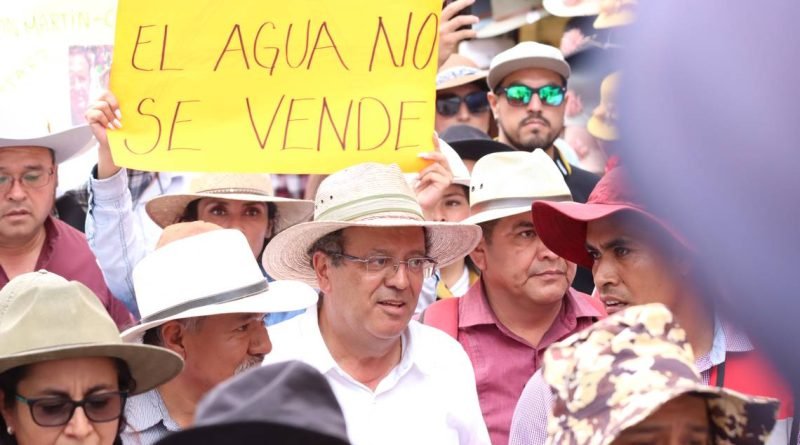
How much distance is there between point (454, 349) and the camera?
4.26 m

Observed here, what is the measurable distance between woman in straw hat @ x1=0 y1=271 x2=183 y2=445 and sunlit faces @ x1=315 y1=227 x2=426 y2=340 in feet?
3.13

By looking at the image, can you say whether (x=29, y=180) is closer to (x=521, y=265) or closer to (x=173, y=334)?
(x=173, y=334)

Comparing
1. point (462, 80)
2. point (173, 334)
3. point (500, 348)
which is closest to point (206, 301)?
point (173, 334)

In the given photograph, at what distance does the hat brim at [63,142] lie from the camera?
4980 mm

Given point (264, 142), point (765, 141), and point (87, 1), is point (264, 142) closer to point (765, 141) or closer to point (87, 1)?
point (87, 1)

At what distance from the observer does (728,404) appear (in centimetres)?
226

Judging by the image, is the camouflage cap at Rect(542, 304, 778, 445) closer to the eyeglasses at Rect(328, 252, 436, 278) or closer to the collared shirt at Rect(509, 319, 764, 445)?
the collared shirt at Rect(509, 319, 764, 445)

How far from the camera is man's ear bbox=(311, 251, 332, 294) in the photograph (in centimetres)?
432

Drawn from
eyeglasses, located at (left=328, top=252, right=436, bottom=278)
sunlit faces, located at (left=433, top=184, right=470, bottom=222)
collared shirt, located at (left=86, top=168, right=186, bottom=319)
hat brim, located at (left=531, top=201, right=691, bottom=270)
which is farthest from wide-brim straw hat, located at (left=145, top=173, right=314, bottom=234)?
hat brim, located at (left=531, top=201, right=691, bottom=270)

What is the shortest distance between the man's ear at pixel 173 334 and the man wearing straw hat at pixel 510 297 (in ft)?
3.84

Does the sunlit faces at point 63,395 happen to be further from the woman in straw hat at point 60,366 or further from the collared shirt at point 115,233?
the collared shirt at point 115,233

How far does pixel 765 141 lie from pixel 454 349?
10.4 ft

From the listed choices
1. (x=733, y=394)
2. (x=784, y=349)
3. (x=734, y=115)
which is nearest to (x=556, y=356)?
(x=733, y=394)

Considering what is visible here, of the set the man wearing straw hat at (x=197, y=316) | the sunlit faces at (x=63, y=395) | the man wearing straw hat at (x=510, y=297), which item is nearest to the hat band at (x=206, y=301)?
the man wearing straw hat at (x=197, y=316)
